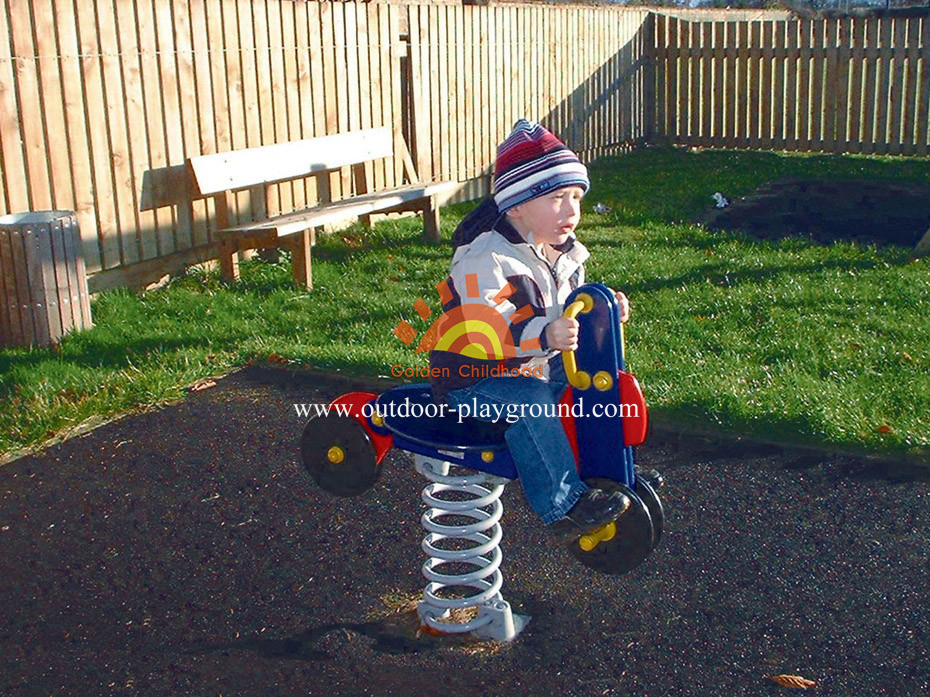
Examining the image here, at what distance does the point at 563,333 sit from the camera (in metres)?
3.43

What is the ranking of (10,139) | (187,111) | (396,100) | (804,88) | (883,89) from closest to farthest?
1. (10,139)
2. (187,111)
3. (396,100)
4. (883,89)
5. (804,88)

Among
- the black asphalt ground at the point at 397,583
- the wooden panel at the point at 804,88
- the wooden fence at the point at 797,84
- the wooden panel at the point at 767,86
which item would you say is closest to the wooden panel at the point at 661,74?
the wooden fence at the point at 797,84

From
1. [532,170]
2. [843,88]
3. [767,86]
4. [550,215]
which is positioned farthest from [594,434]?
[767,86]

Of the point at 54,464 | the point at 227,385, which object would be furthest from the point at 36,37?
the point at 54,464

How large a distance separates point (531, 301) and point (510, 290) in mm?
83

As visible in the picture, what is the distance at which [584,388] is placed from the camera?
3.60m

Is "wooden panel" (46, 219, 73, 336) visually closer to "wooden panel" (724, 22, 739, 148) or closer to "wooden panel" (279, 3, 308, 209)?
"wooden panel" (279, 3, 308, 209)

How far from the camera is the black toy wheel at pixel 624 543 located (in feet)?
12.0

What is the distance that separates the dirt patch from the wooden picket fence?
2.64m

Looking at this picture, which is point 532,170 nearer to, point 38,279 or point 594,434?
point 594,434

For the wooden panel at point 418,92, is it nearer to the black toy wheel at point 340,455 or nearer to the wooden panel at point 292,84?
the wooden panel at point 292,84

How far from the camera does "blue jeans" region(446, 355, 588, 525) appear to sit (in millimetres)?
3555

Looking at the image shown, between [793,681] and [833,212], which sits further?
[833,212]

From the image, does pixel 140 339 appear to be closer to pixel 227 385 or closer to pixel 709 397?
pixel 227 385
